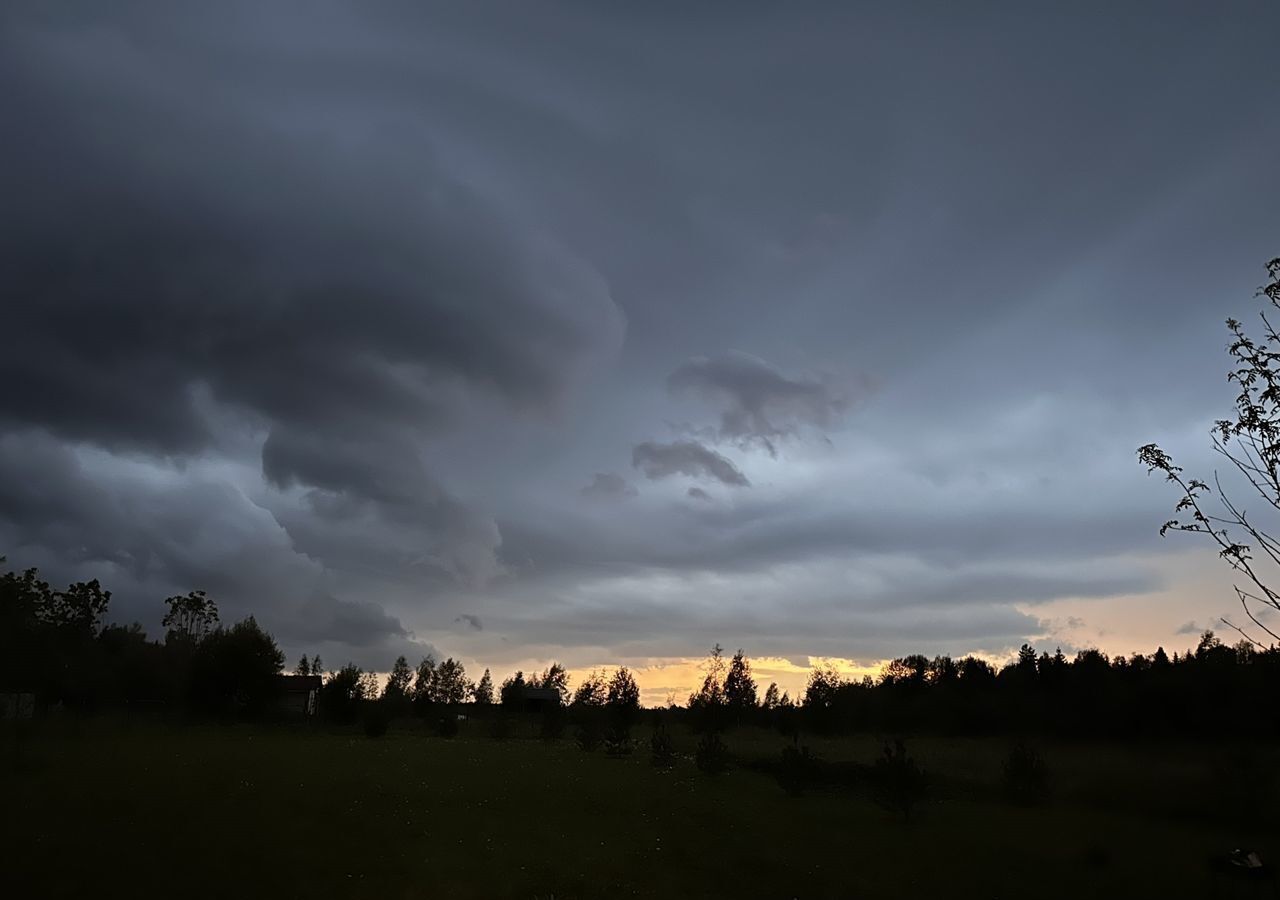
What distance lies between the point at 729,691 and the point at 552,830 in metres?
79.0

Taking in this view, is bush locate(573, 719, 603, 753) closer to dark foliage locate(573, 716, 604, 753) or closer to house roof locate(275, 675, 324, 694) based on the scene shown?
dark foliage locate(573, 716, 604, 753)

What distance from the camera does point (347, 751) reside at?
4484cm

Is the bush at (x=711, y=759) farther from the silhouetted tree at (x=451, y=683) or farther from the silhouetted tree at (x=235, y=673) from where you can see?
the silhouetted tree at (x=451, y=683)

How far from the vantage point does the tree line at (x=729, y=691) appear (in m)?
61.0

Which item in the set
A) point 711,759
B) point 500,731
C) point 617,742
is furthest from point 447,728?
point 711,759

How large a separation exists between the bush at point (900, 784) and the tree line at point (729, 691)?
79.4ft

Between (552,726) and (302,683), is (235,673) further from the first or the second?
(302,683)

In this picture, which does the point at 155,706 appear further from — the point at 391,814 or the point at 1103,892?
the point at 1103,892

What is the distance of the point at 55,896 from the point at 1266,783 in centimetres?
4712

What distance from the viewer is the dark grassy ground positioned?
22.4 m

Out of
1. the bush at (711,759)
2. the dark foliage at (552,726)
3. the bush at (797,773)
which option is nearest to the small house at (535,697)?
the dark foliage at (552,726)

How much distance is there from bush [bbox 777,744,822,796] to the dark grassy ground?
92 cm

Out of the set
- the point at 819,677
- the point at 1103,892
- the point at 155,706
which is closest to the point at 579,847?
the point at 1103,892

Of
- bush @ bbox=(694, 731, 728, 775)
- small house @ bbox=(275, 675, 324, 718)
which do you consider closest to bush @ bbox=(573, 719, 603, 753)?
bush @ bbox=(694, 731, 728, 775)
